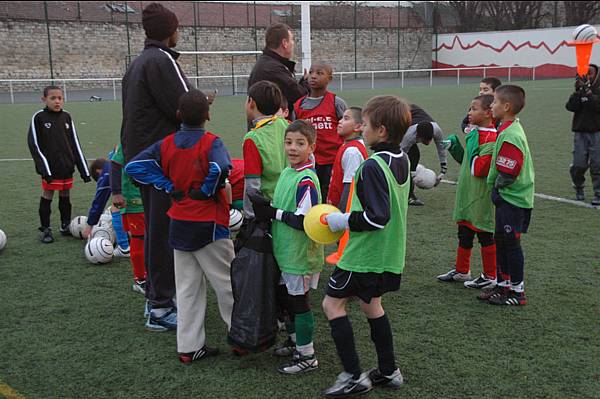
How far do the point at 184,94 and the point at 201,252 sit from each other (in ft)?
3.33

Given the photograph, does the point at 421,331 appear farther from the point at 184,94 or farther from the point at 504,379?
the point at 184,94

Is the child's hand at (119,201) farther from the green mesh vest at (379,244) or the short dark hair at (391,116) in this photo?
the short dark hair at (391,116)

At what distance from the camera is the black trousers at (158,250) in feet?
13.9

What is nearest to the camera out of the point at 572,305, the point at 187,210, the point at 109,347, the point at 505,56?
the point at 187,210

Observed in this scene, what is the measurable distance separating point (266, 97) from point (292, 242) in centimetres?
109

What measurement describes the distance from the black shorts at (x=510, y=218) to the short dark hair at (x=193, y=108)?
2.34 m

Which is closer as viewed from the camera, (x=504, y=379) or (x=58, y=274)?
(x=504, y=379)

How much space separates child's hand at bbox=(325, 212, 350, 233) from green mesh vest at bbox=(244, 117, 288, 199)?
1.04m

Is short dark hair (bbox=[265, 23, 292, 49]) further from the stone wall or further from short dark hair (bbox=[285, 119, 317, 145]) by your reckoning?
the stone wall

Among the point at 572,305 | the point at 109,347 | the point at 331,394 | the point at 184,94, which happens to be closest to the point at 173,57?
the point at 184,94

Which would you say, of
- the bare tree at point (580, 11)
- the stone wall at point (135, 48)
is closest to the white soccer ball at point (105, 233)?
the stone wall at point (135, 48)

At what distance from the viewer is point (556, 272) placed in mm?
5578

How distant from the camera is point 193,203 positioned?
12.7 feet

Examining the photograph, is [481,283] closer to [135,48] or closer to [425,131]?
[425,131]
